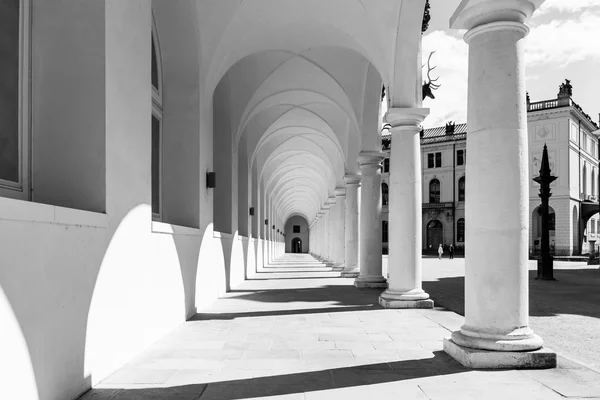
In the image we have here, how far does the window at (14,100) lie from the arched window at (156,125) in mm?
3854

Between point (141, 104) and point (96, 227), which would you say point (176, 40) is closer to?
point (141, 104)

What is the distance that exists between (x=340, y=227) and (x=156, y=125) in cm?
1579

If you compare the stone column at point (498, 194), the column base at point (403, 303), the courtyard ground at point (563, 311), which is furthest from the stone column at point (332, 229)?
the stone column at point (498, 194)

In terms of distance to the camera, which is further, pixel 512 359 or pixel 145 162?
pixel 145 162

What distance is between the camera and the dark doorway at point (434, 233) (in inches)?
2218

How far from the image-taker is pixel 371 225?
13453mm

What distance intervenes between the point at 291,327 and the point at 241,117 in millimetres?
7911

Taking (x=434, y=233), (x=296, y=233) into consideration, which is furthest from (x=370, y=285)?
(x=296, y=233)

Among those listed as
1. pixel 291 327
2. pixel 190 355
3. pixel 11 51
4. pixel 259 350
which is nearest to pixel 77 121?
pixel 11 51

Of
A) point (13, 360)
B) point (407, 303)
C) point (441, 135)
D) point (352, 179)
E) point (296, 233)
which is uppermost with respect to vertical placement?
point (441, 135)

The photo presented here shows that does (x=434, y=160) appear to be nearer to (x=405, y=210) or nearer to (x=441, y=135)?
(x=441, y=135)

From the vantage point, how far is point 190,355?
5.73 metres

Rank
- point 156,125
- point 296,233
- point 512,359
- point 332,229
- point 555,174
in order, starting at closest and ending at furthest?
point 512,359, point 156,125, point 332,229, point 555,174, point 296,233

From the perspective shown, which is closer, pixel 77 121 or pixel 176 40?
pixel 77 121
